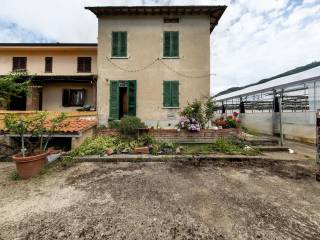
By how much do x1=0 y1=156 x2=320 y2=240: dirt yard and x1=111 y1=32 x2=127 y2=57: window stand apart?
7.09m

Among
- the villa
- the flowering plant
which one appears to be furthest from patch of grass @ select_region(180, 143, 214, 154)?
the villa

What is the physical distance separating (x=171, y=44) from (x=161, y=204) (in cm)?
883

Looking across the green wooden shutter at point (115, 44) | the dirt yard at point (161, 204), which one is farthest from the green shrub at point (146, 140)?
the green wooden shutter at point (115, 44)

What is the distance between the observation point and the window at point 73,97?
38.6ft

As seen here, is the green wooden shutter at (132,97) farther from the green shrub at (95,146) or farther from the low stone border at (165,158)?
the low stone border at (165,158)

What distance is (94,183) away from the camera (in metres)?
3.96

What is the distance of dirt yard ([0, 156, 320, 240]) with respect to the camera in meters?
2.39

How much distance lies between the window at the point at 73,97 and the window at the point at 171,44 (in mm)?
6589

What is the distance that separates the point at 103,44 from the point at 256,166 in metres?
9.59

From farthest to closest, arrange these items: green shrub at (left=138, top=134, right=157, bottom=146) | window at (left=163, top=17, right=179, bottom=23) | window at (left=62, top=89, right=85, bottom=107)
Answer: window at (left=62, top=89, right=85, bottom=107) → window at (left=163, top=17, right=179, bottom=23) → green shrub at (left=138, top=134, right=157, bottom=146)

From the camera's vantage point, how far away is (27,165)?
424cm

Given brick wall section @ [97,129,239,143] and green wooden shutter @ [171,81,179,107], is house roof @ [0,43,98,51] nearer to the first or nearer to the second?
green wooden shutter @ [171,81,179,107]

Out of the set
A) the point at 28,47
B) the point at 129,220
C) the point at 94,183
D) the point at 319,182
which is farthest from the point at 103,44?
the point at 319,182

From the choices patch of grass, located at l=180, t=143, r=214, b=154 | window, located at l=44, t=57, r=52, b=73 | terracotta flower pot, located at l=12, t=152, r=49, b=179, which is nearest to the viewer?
terracotta flower pot, located at l=12, t=152, r=49, b=179
